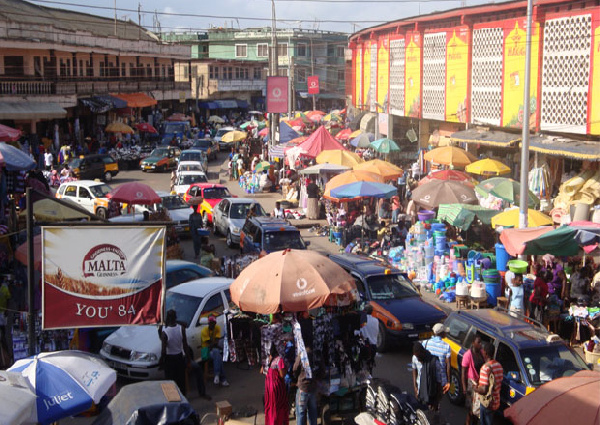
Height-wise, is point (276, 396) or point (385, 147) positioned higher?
point (385, 147)

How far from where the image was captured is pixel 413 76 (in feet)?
123

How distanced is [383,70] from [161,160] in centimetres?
1438

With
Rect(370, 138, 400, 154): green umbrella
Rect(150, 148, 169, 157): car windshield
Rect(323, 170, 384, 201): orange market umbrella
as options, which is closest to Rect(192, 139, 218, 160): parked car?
Rect(150, 148, 169, 157): car windshield

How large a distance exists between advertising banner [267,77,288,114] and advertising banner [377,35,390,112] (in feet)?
28.5

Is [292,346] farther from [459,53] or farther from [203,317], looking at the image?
[459,53]

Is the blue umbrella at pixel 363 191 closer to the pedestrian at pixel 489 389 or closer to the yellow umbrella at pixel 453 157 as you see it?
the yellow umbrella at pixel 453 157

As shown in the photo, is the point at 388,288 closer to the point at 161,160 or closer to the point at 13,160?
the point at 13,160

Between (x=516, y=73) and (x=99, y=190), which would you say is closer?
(x=516, y=73)

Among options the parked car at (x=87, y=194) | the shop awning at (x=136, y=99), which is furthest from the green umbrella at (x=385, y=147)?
the shop awning at (x=136, y=99)

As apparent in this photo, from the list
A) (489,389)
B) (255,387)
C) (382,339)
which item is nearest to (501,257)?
(382,339)

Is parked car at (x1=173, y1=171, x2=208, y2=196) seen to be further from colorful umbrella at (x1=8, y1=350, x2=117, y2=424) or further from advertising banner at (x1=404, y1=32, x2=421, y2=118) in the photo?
colorful umbrella at (x1=8, y1=350, x2=117, y2=424)

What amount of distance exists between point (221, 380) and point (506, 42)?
19.2 meters

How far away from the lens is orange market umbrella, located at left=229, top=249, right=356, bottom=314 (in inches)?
430

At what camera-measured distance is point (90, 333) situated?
13.3 m
